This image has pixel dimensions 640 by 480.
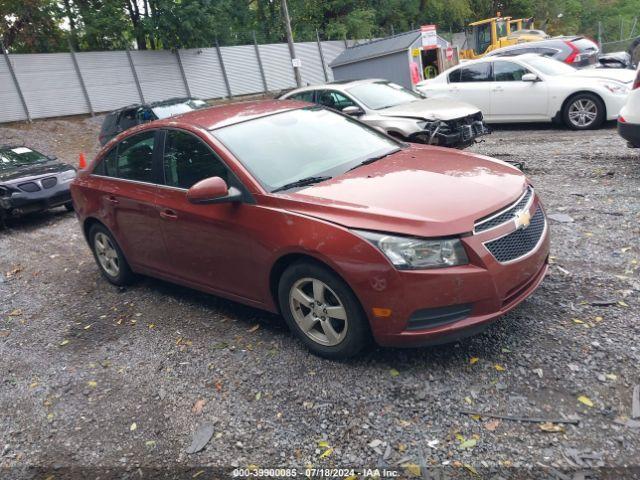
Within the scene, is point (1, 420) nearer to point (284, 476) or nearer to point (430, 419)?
point (284, 476)

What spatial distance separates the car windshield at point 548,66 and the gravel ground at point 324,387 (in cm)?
653

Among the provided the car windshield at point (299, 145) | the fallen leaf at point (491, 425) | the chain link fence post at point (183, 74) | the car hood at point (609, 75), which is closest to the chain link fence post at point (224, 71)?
the chain link fence post at point (183, 74)

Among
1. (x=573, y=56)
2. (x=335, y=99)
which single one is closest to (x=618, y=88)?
(x=335, y=99)

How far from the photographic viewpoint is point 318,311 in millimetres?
3545

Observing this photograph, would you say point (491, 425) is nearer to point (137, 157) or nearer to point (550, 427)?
point (550, 427)

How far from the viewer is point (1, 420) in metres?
3.65

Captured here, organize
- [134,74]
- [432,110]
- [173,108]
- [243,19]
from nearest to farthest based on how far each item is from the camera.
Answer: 1. [432,110]
2. [173,108]
3. [134,74]
4. [243,19]

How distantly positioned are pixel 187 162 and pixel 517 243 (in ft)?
8.59

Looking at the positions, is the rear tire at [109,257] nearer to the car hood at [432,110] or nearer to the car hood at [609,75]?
the car hood at [432,110]

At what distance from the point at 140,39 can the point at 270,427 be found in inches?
971

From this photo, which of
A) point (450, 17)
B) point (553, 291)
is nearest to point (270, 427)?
point (553, 291)

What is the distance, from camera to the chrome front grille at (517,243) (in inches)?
126

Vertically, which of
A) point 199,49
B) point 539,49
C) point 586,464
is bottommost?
point 586,464

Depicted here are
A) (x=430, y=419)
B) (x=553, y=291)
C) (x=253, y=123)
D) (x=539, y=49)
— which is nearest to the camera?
(x=430, y=419)
